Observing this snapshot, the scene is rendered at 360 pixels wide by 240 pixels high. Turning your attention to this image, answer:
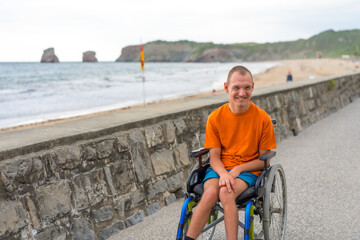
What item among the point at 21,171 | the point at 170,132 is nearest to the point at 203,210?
the point at 21,171

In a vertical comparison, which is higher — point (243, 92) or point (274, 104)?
point (243, 92)

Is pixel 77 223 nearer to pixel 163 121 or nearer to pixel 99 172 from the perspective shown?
pixel 99 172

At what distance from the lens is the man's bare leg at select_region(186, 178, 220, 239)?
2236 mm

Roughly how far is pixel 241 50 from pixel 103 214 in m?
199

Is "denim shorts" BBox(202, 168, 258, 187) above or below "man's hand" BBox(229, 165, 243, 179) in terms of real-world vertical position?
below

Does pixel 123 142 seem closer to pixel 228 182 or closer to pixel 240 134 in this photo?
pixel 240 134

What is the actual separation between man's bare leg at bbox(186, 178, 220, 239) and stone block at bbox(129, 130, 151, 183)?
1.24 m

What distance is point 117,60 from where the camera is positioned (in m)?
196

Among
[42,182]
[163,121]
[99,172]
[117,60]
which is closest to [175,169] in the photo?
[163,121]

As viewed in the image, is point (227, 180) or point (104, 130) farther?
point (104, 130)

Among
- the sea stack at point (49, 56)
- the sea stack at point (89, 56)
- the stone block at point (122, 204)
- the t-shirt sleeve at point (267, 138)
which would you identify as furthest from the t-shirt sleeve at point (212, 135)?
the sea stack at point (89, 56)

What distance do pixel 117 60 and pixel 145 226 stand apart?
7742 inches

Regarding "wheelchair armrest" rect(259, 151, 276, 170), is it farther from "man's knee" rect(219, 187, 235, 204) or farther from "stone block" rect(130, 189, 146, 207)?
"stone block" rect(130, 189, 146, 207)

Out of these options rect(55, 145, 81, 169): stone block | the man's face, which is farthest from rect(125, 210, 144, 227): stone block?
the man's face
